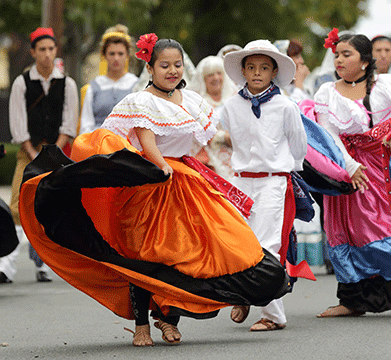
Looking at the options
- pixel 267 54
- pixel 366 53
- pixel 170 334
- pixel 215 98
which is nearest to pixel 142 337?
pixel 170 334

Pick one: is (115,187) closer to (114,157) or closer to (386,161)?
(114,157)

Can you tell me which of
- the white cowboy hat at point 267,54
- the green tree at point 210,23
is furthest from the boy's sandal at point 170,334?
the green tree at point 210,23

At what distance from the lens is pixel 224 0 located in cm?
3048

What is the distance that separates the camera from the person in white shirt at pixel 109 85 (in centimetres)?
1062

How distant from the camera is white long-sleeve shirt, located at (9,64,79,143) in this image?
10.6 meters

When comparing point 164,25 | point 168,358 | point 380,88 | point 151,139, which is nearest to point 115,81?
point 380,88

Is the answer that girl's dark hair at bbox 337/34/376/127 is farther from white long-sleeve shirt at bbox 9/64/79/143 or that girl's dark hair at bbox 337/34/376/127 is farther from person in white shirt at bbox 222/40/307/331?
white long-sleeve shirt at bbox 9/64/79/143

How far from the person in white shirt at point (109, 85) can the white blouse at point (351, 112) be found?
3361 millimetres

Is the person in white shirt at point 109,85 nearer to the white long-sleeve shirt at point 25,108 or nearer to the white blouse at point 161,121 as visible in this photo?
the white long-sleeve shirt at point 25,108

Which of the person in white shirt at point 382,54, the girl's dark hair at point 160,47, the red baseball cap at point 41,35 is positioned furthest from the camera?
the red baseball cap at point 41,35

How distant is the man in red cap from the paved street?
1992 mm

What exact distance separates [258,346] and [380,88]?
240 cm

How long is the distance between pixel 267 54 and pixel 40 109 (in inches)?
160

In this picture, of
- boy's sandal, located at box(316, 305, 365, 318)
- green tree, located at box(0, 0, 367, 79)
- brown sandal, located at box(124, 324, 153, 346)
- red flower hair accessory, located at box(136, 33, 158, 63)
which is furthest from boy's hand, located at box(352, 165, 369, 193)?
green tree, located at box(0, 0, 367, 79)
